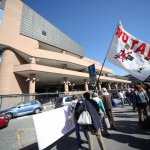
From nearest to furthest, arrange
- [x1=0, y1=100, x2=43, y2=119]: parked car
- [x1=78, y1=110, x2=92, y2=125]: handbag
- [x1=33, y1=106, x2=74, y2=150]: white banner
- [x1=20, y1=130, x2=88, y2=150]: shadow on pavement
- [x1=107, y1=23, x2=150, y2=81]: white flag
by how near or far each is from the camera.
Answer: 1. [x1=78, y1=110, x2=92, y2=125]: handbag
2. [x1=33, y1=106, x2=74, y2=150]: white banner
3. [x1=20, y1=130, x2=88, y2=150]: shadow on pavement
4. [x1=107, y1=23, x2=150, y2=81]: white flag
5. [x1=0, y1=100, x2=43, y2=119]: parked car

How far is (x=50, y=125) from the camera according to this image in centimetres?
431

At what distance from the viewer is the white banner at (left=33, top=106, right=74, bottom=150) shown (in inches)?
150

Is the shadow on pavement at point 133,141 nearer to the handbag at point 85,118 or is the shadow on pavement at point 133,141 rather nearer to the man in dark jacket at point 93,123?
the man in dark jacket at point 93,123

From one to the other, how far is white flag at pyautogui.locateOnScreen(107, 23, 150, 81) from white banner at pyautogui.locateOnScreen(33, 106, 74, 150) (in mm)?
2916

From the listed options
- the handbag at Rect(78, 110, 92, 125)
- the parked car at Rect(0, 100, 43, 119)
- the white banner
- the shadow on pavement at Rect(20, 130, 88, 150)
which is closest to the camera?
the handbag at Rect(78, 110, 92, 125)

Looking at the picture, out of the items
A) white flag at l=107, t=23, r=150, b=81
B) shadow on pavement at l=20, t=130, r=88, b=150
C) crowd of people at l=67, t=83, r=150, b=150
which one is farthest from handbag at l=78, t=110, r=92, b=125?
white flag at l=107, t=23, r=150, b=81

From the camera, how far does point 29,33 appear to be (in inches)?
1169

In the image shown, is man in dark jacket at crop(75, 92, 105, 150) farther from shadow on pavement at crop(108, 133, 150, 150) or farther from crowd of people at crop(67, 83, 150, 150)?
shadow on pavement at crop(108, 133, 150, 150)

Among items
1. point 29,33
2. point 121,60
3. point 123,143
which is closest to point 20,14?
point 29,33

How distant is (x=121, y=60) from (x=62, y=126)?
3.41 meters

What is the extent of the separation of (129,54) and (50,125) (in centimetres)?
400

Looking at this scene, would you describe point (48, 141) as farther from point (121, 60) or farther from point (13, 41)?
point (13, 41)

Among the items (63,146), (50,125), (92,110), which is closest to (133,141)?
(92,110)

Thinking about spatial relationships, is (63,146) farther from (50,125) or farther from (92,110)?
(92,110)
